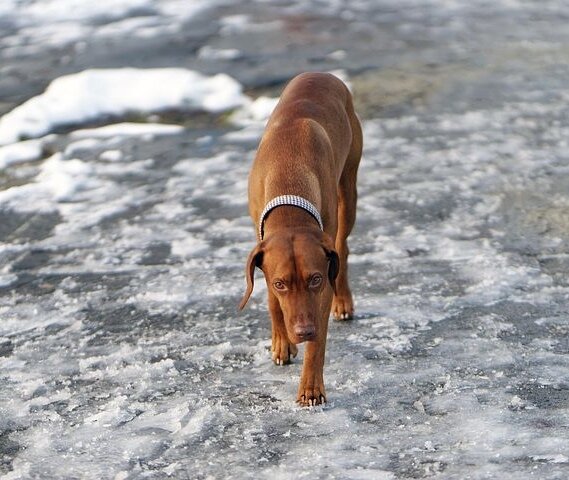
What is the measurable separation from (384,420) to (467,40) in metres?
6.93

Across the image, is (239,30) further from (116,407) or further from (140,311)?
(116,407)

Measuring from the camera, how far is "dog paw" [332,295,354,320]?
575 centimetres

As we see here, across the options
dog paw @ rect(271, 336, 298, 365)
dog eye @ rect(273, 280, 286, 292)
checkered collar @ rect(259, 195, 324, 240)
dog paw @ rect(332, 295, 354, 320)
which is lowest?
dog paw @ rect(332, 295, 354, 320)

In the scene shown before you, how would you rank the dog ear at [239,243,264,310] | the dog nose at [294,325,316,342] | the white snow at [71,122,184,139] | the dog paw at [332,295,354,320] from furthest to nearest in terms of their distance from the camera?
the white snow at [71,122,184,139] → the dog paw at [332,295,354,320] → the dog ear at [239,243,264,310] → the dog nose at [294,325,316,342]

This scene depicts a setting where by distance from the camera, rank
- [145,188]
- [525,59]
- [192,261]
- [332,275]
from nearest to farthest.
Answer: [332,275] → [192,261] → [145,188] → [525,59]

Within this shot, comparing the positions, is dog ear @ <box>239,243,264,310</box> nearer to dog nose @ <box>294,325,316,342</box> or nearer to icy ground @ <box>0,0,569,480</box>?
dog nose @ <box>294,325,316,342</box>

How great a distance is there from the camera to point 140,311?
19.5 ft

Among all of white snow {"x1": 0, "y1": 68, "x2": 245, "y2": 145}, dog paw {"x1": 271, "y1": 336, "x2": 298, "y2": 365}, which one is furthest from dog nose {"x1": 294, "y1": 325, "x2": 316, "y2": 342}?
white snow {"x1": 0, "y1": 68, "x2": 245, "y2": 145}

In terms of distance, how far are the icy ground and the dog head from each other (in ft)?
1.82

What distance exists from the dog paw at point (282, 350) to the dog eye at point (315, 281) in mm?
815

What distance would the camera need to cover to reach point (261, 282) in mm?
6246

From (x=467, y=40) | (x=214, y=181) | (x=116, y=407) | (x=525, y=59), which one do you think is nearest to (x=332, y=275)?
(x=116, y=407)

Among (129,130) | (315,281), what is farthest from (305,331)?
(129,130)

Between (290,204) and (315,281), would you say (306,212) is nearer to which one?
(290,204)
